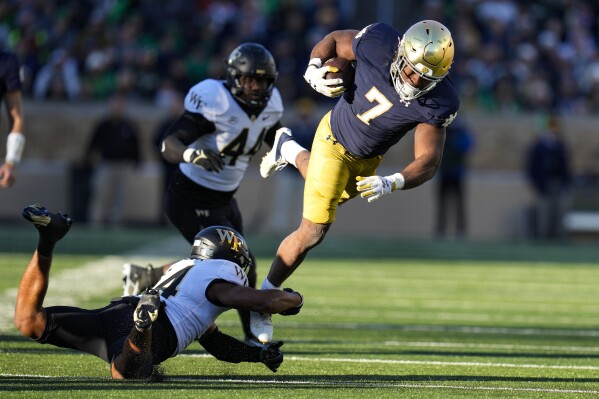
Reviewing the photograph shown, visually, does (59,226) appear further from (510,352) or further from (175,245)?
(175,245)

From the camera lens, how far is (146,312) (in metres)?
5.16

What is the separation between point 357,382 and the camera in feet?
18.4

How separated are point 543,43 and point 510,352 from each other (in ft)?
38.4

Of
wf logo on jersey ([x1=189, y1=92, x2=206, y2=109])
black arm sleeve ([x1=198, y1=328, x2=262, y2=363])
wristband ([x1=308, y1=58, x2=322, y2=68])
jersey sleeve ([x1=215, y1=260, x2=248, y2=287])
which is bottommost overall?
black arm sleeve ([x1=198, y1=328, x2=262, y2=363])

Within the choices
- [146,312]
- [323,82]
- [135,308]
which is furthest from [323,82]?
[146,312]

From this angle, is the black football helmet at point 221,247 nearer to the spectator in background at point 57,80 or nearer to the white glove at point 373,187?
the white glove at point 373,187

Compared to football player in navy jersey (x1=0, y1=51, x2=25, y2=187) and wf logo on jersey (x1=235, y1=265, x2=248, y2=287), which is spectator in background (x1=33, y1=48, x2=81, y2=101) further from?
wf logo on jersey (x1=235, y1=265, x2=248, y2=287)

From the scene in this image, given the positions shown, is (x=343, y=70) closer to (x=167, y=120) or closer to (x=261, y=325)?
(x=261, y=325)

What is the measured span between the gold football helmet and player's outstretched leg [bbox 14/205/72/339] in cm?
182

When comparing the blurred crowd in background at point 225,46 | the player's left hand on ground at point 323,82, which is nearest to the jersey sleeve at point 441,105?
the player's left hand on ground at point 323,82

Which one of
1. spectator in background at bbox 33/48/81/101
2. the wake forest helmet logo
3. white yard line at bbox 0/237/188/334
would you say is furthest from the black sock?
spectator in background at bbox 33/48/81/101

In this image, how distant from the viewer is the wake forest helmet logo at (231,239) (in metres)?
5.99

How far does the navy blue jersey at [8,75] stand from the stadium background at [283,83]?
8562 mm

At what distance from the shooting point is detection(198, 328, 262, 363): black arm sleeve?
584 cm
